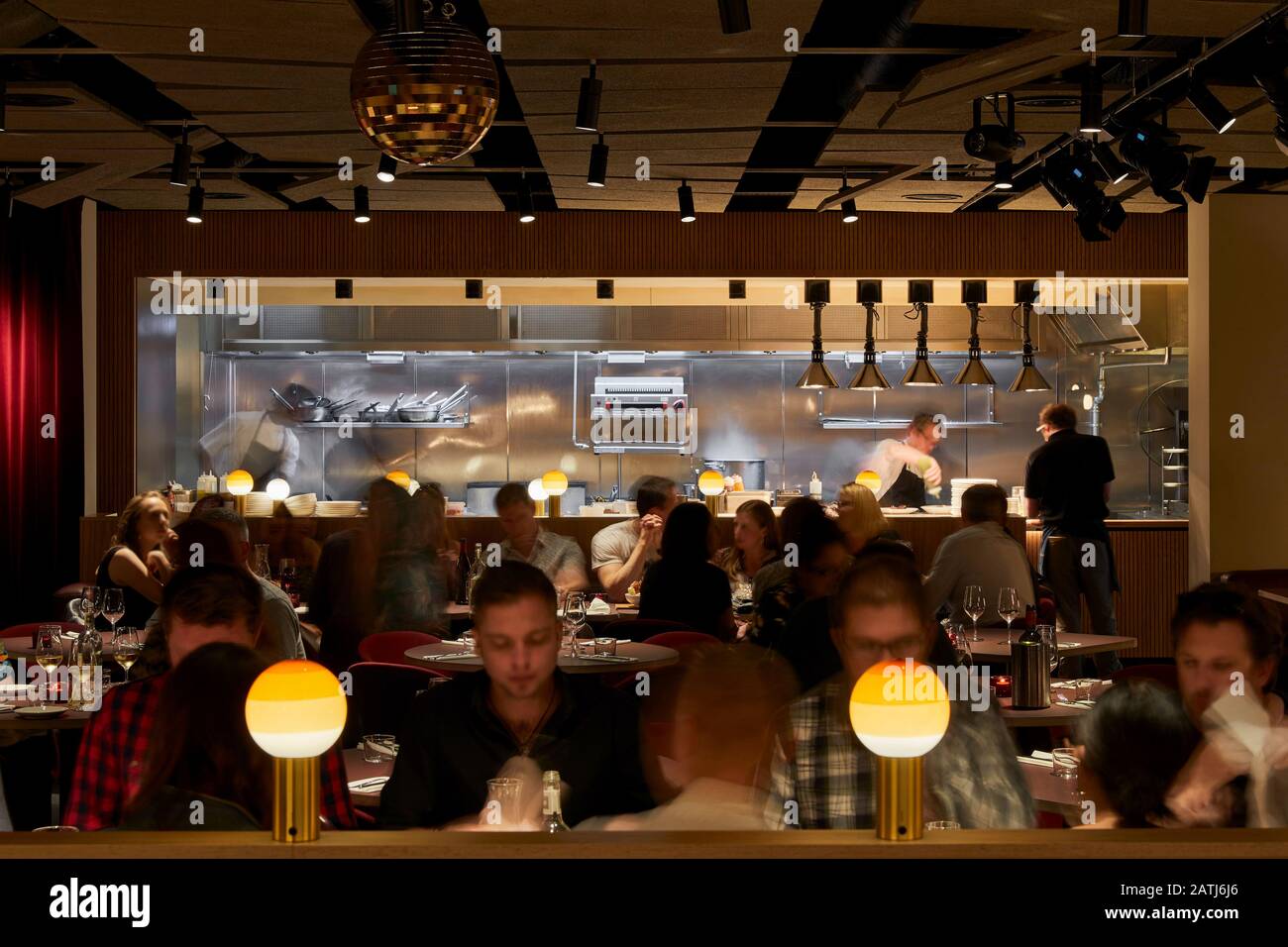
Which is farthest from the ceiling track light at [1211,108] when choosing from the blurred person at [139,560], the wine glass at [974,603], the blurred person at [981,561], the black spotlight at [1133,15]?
the blurred person at [139,560]

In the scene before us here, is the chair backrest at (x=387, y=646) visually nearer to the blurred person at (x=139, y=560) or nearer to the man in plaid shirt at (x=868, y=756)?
the blurred person at (x=139, y=560)

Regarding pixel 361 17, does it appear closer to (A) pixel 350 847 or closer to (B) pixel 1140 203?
(A) pixel 350 847

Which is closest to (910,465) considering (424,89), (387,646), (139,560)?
(387,646)

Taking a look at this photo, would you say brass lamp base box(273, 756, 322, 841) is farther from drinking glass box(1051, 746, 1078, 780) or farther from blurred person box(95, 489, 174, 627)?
blurred person box(95, 489, 174, 627)

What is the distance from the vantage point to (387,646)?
601 cm

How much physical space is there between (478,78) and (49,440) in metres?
6.89

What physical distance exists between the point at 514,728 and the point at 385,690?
77.6 inches

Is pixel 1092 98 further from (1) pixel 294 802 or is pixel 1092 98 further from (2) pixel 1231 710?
(1) pixel 294 802

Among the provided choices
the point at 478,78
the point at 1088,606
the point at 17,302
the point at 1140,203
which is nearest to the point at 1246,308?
the point at 1140,203

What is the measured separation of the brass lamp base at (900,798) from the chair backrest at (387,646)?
459 cm

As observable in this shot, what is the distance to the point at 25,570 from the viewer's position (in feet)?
29.5

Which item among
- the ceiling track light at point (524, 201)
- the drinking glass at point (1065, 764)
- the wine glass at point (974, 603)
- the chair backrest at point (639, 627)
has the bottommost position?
the drinking glass at point (1065, 764)

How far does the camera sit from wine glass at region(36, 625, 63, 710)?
478cm

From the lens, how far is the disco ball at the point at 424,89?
10.8 feet
